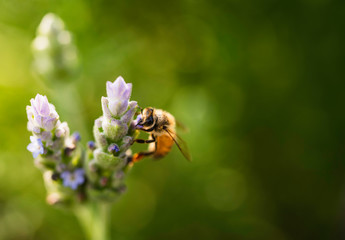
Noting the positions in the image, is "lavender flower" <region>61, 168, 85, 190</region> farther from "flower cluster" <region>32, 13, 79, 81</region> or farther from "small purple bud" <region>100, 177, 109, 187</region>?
"flower cluster" <region>32, 13, 79, 81</region>

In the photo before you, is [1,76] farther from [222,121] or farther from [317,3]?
[317,3]

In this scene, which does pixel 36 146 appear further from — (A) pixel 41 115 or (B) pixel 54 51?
(B) pixel 54 51

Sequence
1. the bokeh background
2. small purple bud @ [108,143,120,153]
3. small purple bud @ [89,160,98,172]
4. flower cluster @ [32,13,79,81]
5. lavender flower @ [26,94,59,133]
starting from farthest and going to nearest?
1. the bokeh background
2. flower cluster @ [32,13,79,81]
3. small purple bud @ [89,160,98,172]
4. small purple bud @ [108,143,120,153]
5. lavender flower @ [26,94,59,133]

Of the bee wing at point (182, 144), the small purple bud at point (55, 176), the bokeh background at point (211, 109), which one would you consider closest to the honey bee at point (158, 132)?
the bee wing at point (182, 144)

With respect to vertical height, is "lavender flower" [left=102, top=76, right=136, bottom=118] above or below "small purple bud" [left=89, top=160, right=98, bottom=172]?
above

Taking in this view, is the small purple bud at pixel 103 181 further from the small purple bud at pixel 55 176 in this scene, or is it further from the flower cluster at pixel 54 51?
the flower cluster at pixel 54 51

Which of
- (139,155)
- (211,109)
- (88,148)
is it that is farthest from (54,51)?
(211,109)

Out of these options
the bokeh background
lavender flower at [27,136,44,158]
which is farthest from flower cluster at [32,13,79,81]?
lavender flower at [27,136,44,158]
